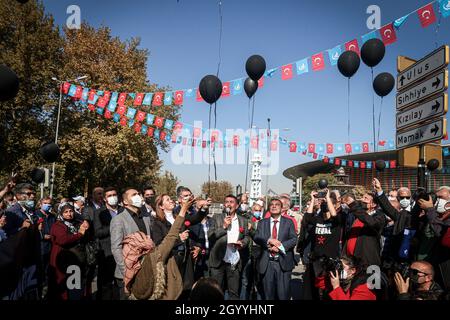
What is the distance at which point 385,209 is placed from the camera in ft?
18.7

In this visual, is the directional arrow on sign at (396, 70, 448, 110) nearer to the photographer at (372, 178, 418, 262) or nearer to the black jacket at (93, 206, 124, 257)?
the photographer at (372, 178, 418, 262)

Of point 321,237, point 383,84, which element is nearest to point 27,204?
point 321,237

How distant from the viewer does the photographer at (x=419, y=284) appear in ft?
12.1

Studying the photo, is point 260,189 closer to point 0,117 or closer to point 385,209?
point 0,117

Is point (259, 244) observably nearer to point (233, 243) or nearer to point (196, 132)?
point (233, 243)

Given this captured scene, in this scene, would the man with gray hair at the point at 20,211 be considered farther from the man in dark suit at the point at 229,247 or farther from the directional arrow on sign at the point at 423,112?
the directional arrow on sign at the point at 423,112

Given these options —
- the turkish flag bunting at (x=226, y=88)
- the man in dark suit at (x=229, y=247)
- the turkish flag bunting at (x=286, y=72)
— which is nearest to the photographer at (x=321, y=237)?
the man in dark suit at (x=229, y=247)

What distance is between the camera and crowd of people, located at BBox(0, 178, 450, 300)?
4340 mm

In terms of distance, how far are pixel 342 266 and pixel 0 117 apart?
78.7 ft

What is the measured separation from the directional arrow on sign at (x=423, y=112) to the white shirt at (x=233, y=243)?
320cm

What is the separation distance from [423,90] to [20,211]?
5.93m

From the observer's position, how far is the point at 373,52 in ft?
25.7

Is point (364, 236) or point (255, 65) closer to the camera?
point (364, 236)

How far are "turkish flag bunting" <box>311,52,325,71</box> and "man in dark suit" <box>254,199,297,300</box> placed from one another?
18.0ft
